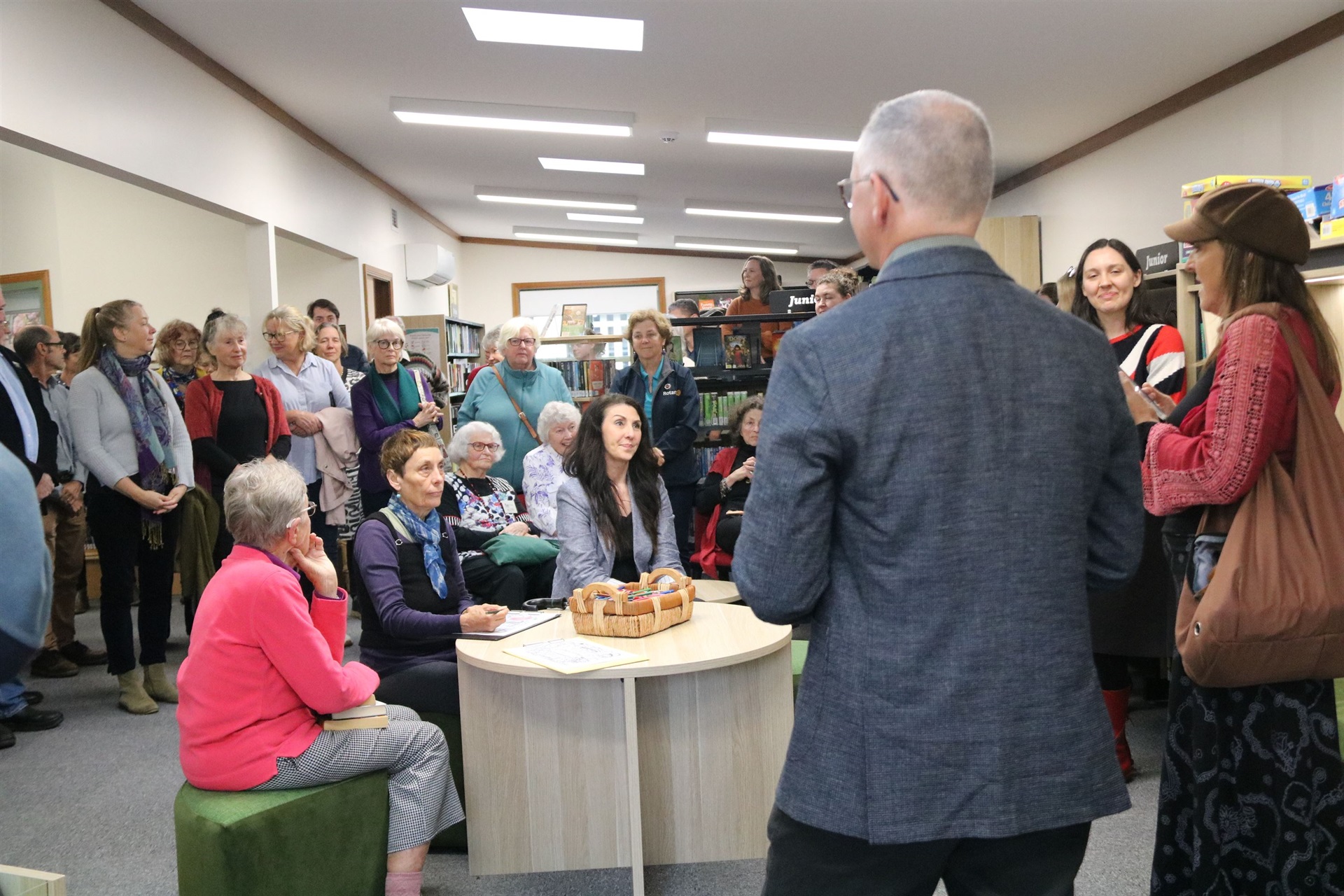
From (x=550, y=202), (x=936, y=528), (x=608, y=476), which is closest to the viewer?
(x=936, y=528)

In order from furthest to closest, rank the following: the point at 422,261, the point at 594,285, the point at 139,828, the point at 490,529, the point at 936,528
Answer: the point at 594,285 < the point at 422,261 < the point at 490,529 < the point at 139,828 < the point at 936,528

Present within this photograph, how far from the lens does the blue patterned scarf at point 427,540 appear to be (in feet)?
9.49

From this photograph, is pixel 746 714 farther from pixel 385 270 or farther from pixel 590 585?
pixel 385 270

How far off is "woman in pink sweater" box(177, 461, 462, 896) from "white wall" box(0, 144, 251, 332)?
625cm

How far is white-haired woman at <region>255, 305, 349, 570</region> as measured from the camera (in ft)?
16.0

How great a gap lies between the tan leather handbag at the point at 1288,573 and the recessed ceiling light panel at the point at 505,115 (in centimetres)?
553

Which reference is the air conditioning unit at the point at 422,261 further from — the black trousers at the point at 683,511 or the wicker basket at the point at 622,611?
the wicker basket at the point at 622,611

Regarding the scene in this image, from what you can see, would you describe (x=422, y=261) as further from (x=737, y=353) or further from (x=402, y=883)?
(x=402, y=883)

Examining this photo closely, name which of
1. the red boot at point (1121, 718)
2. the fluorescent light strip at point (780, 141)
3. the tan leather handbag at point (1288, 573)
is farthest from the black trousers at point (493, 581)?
the fluorescent light strip at point (780, 141)

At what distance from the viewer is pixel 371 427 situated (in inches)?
187

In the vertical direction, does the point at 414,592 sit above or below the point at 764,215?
below

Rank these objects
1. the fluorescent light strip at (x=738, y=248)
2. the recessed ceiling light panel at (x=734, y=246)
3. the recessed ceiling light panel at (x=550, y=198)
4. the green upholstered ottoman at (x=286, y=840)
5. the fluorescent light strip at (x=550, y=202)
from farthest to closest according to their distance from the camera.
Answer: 1. the fluorescent light strip at (x=738, y=248)
2. the recessed ceiling light panel at (x=734, y=246)
3. the fluorescent light strip at (x=550, y=202)
4. the recessed ceiling light panel at (x=550, y=198)
5. the green upholstered ottoman at (x=286, y=840)

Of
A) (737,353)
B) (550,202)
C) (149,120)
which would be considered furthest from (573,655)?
(550,202)

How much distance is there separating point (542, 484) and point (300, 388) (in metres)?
1.44
